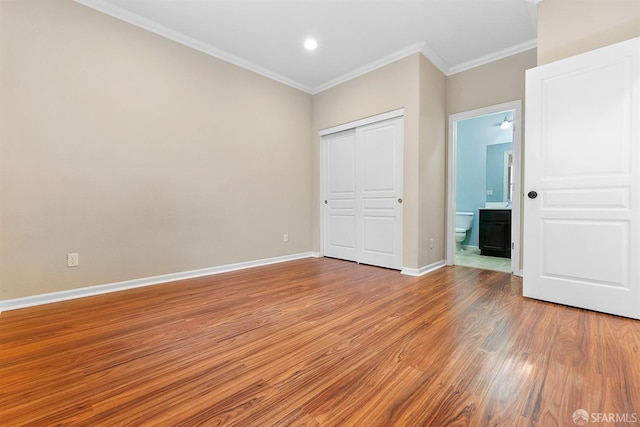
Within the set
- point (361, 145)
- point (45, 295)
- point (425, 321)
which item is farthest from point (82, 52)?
point (425, 321)

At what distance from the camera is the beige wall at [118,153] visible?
7.31 feet

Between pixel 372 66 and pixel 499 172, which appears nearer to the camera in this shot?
pixel 372 66

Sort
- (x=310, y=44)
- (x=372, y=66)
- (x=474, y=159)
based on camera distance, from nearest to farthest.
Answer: (x=310, y=44)
(x=372, y=66)
(x=474, y=159)

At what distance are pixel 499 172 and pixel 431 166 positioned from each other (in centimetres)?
247

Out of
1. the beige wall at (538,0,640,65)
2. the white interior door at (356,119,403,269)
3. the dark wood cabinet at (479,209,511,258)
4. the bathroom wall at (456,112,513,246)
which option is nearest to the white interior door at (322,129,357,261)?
the white interior door at (356,119,403,269)

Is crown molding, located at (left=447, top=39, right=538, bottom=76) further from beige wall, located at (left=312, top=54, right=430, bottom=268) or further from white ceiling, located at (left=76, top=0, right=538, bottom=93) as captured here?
beige wall, located at (left=312, top=54, right=430, bottom=268)

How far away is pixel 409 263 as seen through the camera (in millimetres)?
3318

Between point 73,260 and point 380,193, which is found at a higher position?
point 380,193

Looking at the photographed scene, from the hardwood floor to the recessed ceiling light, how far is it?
2.86m

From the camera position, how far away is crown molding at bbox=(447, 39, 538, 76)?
310cm

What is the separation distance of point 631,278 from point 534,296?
61 cm

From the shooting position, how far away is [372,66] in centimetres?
364

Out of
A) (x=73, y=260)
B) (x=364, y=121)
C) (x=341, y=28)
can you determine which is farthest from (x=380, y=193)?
(x=73, y=260)

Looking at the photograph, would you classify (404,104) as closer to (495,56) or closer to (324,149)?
(495,56)
